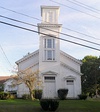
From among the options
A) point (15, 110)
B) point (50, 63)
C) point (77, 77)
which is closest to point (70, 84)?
point (77, 77)

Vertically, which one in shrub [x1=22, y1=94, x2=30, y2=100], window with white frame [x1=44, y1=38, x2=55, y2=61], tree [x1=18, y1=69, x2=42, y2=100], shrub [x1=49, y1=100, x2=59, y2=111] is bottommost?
shrub [x1=49, y1=100, x2=59, y2=111]

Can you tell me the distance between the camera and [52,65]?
36656mm

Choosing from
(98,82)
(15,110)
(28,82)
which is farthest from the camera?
(98,82)

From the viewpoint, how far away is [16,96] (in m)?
35.9

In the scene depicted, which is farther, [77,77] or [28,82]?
[77,77]

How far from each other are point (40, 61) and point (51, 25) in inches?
218

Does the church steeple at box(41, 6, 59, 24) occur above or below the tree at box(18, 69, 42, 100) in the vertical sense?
above

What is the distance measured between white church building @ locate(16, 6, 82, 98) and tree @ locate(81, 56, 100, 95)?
1953cm

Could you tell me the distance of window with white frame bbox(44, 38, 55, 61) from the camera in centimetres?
3700

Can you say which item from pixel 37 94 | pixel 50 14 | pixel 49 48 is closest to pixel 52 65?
pixel 49 48

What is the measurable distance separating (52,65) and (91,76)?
22431mm

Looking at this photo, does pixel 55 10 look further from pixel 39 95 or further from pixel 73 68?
pixel 39 95

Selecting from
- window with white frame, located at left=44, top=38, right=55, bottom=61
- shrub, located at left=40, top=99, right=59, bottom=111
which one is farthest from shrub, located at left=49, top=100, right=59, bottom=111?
window with white frame, located at left=44, top=38, right=55, bottom=61

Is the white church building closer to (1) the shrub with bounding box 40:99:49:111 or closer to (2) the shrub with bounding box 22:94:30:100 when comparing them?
(2) the shrub with bounding box 22:94:30:100
